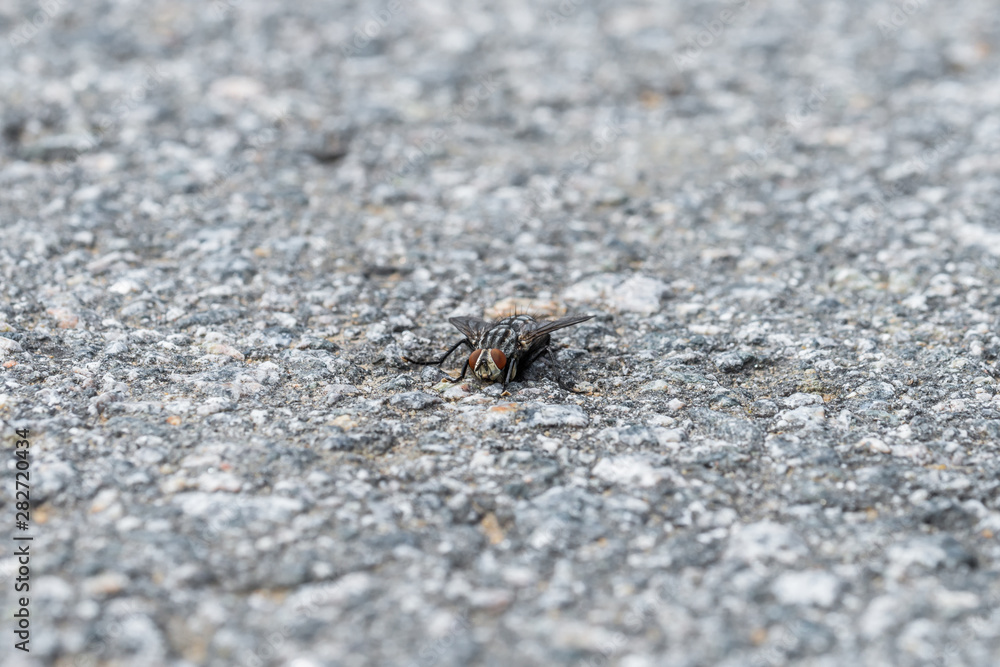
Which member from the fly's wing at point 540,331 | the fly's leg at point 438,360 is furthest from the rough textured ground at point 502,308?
the fly's wing at point 540,331

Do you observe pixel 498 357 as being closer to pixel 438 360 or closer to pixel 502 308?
pixel 438 360

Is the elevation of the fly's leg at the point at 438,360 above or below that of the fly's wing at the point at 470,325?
below

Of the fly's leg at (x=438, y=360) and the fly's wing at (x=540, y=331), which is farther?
the fly's leg at (x=438, y=360)

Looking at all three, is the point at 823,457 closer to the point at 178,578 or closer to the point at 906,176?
the point at 178,578

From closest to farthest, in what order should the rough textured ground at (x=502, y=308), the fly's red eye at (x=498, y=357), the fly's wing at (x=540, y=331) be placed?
the rough textured ground at (x=502, y=308)
the fly's red eye at (x=498, y=357)
the fly's wing at (x=540, y=331)

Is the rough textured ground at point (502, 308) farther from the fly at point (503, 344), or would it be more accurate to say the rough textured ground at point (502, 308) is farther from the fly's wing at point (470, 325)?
the fly's wing at point (470, 325)

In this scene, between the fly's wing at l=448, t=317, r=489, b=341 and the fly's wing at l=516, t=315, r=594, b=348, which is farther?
the fly's wing at l=448, t=317, r=489, b=341

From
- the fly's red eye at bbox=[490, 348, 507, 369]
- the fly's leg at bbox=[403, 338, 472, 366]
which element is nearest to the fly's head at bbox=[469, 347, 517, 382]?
the fly's red eye at bbox=[490, 348, 507, 369]

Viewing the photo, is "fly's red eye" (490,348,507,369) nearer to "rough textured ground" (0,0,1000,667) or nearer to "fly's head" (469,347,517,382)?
"fly's head" (469,347,517,382)
